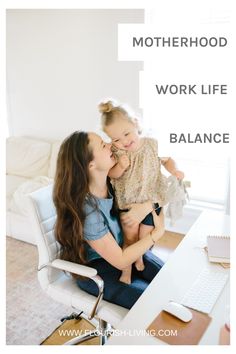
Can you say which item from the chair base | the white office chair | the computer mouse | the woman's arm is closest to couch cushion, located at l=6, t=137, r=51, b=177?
the chair base

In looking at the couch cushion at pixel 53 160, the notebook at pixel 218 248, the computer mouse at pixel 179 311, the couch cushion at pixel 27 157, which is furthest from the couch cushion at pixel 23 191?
the computer mouse at pixel 179 311

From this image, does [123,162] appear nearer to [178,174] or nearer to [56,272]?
[178,174]

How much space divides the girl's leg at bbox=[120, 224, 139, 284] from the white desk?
0.15 m

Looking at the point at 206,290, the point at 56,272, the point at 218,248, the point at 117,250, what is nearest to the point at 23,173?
the point at 56,272

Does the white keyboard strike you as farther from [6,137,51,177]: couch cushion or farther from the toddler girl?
[6,137,51,177]: couch cushion

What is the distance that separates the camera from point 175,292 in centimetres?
115

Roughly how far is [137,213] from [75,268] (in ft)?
1.01

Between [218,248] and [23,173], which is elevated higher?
[23,173]

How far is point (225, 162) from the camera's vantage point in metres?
2.64

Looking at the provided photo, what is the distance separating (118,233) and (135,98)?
5.20 feet

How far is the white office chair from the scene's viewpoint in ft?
4.24

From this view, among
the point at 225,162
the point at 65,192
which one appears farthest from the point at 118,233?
the point at 225,162

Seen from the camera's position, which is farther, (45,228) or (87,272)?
(45,228)

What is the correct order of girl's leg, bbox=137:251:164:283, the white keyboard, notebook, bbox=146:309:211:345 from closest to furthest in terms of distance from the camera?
notebook, bbox=146:309:211:345, the white keyboard, girl's leg, bbox=137:251:164:283
